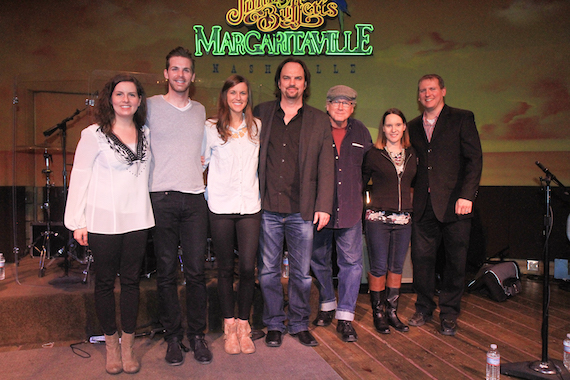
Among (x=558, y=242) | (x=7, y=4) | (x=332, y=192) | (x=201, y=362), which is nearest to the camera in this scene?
(x=201, y=362)

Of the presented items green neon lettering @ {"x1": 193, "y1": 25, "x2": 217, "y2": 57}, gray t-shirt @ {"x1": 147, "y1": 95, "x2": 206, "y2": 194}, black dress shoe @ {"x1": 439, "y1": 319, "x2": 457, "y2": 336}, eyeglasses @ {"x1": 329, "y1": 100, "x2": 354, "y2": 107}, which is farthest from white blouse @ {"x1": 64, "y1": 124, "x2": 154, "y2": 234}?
green neon lettering @ {"x1": 193, "y1": 25, "x2": 217, "y2": 57}

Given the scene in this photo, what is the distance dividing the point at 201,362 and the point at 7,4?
19.3 feet

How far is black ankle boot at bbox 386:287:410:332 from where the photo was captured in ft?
10.7

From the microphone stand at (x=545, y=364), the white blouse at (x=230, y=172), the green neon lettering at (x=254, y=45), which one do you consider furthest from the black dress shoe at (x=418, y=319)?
the green neon lettering at (x=254, y=45)

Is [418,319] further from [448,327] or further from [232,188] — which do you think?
[232,188]

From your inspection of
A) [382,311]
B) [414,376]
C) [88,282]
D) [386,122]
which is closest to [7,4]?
[88,282]

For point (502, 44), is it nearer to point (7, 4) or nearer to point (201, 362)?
point (201, 362)

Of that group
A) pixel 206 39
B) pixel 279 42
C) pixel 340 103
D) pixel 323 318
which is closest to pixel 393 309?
pixel 323 318

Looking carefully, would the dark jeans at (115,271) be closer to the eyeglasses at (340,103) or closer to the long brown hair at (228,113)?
the long brown hair at (228,113)

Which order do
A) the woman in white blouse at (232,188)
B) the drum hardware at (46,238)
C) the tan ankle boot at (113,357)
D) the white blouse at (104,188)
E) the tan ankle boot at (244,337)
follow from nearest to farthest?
1. the white blouse at (104,188)
2. the tan ankle boot at (113,357)
3. the woman in white blouse at (232,188)
4. the tan ankle boot at (244,337)
5. the drum hardware at (46,238)

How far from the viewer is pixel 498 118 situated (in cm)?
610

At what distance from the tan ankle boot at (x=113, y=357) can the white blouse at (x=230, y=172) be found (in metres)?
0.96

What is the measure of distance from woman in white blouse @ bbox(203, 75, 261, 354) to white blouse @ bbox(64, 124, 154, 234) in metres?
0.47

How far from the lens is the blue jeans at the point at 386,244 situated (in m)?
3.17
